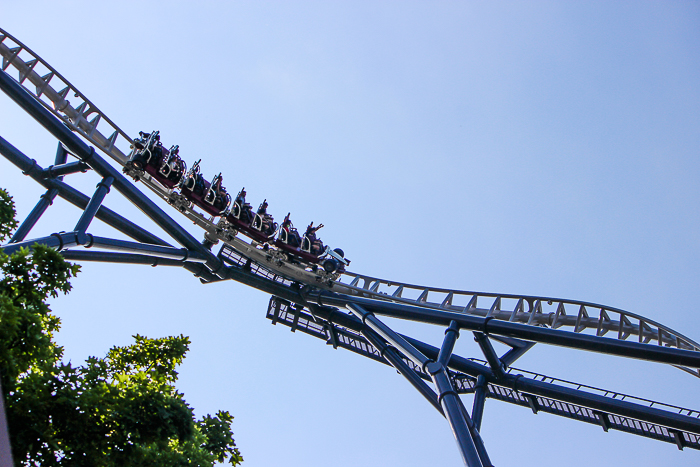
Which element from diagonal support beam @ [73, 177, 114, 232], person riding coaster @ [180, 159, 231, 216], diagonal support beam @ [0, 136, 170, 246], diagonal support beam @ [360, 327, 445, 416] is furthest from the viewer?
person riding coaster @ [180, 159, 231, 216]

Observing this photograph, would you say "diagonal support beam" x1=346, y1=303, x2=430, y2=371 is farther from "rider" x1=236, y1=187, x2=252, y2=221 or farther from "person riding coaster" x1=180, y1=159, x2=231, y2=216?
"person riding coaster" x1=180, y1=159, x2=231, y2=216

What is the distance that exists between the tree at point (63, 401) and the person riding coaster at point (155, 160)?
729cm

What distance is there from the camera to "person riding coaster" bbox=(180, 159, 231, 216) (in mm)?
13086

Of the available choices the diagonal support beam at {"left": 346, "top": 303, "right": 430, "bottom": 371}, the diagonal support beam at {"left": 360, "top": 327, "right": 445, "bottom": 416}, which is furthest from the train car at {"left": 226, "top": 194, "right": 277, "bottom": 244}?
the diagonal support beam at {"left": 360, "top": 327, "right": 445, "bottom": 416}

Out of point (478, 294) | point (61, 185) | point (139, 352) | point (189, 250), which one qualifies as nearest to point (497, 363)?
point (478, 294)

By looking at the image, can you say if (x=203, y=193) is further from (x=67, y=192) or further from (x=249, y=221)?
(x=67, y=192)

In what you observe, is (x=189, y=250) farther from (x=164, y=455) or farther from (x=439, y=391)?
(x=164, y=455)

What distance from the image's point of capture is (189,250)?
464 inches

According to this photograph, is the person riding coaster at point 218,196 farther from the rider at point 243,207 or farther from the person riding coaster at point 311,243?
the person riding coaster at point 311,243

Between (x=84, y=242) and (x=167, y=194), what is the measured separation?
4652mm

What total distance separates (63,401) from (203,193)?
8.83 m

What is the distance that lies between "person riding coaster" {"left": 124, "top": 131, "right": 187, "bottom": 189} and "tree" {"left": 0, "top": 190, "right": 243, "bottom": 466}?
7.29 metres

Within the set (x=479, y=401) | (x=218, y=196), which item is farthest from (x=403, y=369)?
(x=218, y=196)

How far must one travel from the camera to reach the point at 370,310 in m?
11.6
